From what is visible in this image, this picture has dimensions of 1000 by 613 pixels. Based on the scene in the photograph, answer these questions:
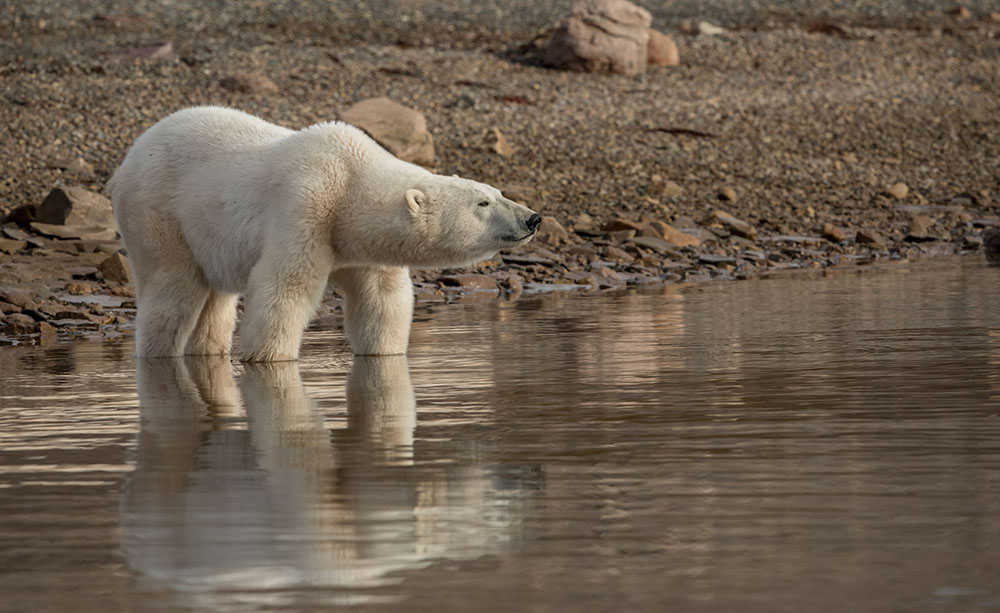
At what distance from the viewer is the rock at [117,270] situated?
12.6 m

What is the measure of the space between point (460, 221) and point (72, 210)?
23.4 feet

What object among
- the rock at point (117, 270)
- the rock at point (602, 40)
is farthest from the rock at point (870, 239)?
the rock at point (117, 270)

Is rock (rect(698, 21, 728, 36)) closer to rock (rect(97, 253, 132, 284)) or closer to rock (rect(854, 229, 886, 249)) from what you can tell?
rock (rect(854, 229, 886, 249))

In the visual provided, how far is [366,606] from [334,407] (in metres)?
3.26

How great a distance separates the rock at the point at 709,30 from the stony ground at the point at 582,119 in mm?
243

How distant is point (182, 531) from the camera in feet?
12.8

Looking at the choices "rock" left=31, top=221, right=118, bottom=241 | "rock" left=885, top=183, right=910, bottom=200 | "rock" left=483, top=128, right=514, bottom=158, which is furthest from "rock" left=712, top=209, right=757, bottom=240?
"rock" left=31, top=221, right=118, bottom=241

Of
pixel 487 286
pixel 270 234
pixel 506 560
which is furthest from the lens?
pixel 487 286

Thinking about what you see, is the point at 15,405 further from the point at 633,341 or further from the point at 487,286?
the point at 487,286

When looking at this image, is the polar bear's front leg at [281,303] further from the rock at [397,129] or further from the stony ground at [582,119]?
the rock at [397,129]

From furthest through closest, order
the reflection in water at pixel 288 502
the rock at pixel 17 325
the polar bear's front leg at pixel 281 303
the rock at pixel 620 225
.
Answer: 1. the rock at pixel 620 225
2. the rock at pixel 17 325
3. the polar bear's front leg at pixel 281 303
4. the reflection in water at pixel 288 502

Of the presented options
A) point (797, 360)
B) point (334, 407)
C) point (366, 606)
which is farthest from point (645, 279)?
point (366, 606)

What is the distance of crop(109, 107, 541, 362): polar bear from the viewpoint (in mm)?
8430

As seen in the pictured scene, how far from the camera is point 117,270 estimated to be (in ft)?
41.5
